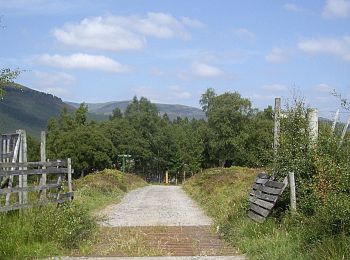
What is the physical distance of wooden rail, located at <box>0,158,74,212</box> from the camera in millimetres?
10281

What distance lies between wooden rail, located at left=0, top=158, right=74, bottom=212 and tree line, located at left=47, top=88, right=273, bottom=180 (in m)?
48.9

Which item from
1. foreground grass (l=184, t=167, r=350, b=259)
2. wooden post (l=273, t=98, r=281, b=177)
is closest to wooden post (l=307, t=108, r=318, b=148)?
wooden post (l=273, t=98, r=281, b=177)

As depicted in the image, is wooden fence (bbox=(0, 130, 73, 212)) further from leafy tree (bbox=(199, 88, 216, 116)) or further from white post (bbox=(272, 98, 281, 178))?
leafy tree (bbox=(199, 88, 216, 116))

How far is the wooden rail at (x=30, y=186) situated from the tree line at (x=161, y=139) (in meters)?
48.9

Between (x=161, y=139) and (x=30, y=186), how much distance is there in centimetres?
9311

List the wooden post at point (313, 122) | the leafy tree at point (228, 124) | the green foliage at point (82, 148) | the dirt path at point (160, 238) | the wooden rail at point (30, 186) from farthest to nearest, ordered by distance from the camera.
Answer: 1. the leafy tree at point (228, 124)
2. the green foliage at point (82, 148)
3. the wooden post at point (313, 122)
4. the wooden rail at point (30, 186)
5. the dirt path at point (160, 238)

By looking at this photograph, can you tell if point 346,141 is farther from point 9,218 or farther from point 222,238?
point 9,218

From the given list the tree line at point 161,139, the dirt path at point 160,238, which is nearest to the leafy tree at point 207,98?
the tree line at point 161,139

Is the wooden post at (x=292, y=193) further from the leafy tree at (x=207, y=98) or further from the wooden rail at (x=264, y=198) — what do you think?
the leafy tree at (x=207, y=98)

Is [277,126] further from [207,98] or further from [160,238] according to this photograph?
[207,98]

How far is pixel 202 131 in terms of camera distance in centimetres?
8412

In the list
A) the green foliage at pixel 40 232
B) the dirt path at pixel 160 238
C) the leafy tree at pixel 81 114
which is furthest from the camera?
the leafy tree at pixel 81 114

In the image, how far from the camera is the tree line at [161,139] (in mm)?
76625

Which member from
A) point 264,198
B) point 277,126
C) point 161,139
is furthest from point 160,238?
point 161,139
